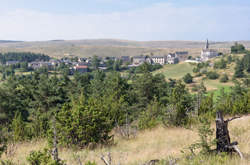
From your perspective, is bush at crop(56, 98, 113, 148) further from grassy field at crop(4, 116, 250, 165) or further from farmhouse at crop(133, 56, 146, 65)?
farmhouse at crop(133, 56, 146, 65)

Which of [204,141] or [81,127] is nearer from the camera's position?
[204,141]

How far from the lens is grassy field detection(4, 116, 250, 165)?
18.4 feet

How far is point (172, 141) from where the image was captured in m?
8.98

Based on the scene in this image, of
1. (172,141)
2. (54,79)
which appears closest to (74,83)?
(54,79)

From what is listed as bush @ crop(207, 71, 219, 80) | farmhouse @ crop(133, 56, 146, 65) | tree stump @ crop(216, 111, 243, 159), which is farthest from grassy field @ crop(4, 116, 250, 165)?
farmhouse @ crop(133, 56, 146, 65)

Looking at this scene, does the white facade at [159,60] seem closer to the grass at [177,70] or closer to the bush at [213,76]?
the grass at [177,70]

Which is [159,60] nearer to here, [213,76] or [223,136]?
[213,76]

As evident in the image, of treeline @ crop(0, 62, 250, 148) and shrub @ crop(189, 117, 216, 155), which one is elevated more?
shrub @ crop(189, 117, 216, 155)

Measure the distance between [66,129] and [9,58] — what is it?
6273 inches

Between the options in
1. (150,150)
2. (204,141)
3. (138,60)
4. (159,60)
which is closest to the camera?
(204,141)

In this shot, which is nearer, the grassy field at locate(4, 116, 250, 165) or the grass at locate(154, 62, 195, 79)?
the grassy field at locate(4, 116, 250, 165)

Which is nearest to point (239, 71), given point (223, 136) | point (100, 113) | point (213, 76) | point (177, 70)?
point (213, 76)

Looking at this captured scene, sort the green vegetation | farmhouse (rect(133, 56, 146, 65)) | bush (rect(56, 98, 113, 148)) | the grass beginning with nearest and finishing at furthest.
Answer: bush (rect(56, 98, 113, 148)), the green vegetation, the grass, farmhouse (rect(133, 56, 146, 65))

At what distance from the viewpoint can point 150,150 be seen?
7.80 metres
